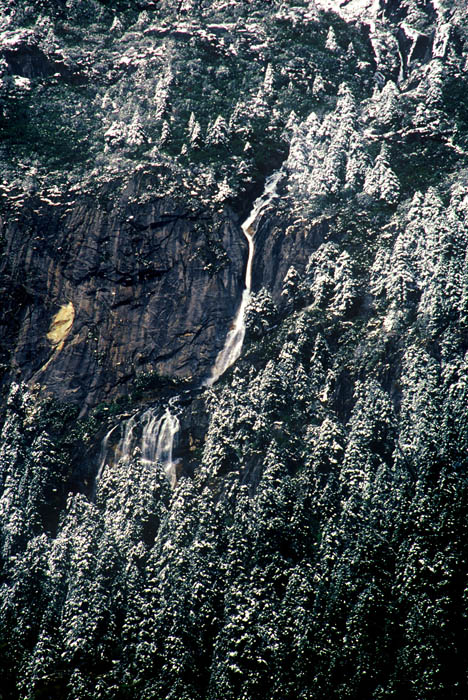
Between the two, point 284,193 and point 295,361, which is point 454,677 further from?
point 284,193

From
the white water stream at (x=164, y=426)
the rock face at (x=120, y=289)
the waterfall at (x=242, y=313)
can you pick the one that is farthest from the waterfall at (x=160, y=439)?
the rock face at (x=120, y=289)

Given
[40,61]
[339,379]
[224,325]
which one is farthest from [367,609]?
[40,61]

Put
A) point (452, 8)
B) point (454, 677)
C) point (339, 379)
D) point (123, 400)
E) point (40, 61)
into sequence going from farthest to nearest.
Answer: point (40, 61), point (452, 8), point (123, 400), point (339, 379), point (454, 677)

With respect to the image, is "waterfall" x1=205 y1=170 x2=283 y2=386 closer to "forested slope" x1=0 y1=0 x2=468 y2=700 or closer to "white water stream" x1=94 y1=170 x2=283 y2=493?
"white water stream" x1=94 y1=170 x2=283 y2=493

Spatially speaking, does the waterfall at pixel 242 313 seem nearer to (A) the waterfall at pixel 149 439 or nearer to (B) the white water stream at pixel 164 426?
(B) the white water stream at pixel 164 426

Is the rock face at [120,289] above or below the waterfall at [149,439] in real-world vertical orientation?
above
